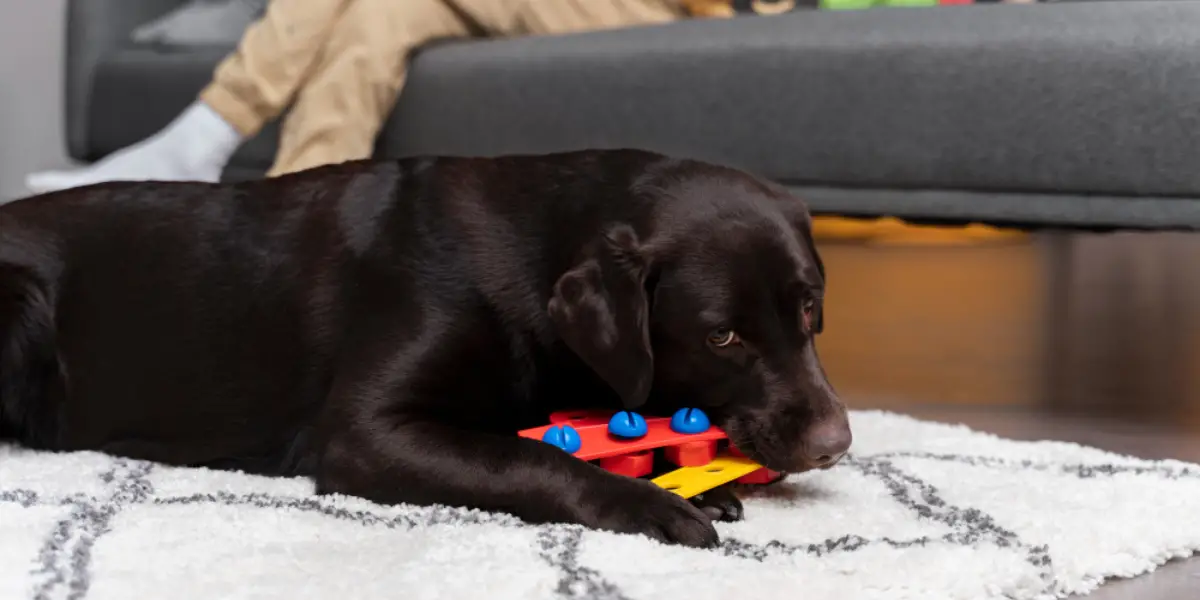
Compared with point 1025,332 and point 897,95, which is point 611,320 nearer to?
point 897,95

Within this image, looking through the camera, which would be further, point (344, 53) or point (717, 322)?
point (344, 53)

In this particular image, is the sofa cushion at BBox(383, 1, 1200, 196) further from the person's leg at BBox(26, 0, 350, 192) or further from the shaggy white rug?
the shaggy white rug

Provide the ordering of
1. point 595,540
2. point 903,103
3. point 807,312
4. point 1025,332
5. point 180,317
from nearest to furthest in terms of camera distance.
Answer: point 595,540, point 807,312, point 180,317, point 903,103, point 1025,332

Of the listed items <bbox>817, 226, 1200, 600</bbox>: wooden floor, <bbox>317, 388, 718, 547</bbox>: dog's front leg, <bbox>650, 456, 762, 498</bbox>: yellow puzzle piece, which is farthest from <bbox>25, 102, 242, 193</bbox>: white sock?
<bbox>650, 456, 762, 498</bbox>: yellow puzzle piece

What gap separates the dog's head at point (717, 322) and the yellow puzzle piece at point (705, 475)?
1.2 inches

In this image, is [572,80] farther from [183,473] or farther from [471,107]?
[183,473]

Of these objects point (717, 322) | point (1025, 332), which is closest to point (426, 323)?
point (717, 322)

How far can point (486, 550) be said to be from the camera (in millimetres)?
1171

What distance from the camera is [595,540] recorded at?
1179 mm

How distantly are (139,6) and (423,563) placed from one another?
13.0 feet

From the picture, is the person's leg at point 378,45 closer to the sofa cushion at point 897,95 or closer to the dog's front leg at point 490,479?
the sofa cushion at point 897,95

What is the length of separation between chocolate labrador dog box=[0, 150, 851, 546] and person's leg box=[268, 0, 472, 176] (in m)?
1.27

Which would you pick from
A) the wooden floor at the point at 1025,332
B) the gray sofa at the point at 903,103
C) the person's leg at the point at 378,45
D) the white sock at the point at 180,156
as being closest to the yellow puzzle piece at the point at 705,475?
the wooden floor at the point at 1025,332

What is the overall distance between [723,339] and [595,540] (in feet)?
1.22
